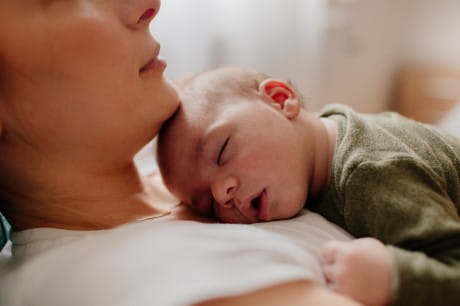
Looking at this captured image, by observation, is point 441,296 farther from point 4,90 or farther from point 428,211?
point 4,90

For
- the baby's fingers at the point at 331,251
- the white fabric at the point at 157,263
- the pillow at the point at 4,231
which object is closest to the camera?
the white fabric at the point at 157,263

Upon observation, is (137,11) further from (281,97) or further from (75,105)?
(281,97)

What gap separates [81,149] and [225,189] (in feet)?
0.94

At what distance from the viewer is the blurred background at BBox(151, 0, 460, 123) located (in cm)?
201

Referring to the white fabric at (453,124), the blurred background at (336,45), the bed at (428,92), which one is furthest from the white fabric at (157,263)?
the bed at (428,92)

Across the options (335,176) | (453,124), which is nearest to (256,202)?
(335,176)

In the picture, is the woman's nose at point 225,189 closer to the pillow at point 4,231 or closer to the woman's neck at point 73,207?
the woman's neck at point 73,207

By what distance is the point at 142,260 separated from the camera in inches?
26.5

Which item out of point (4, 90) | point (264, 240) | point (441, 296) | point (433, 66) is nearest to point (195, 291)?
point (264, 240)

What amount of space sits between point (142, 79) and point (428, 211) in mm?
557

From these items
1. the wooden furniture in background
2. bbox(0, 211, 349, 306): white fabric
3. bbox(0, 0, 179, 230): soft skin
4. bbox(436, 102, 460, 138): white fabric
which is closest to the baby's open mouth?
bbox(0, 211, 349, 306): white fabric

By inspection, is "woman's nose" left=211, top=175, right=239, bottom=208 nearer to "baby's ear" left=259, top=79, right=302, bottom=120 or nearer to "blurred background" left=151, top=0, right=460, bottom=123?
"baby's ear" left=259, top=79, right=302, bottom=120

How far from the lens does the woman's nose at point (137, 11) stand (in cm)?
86

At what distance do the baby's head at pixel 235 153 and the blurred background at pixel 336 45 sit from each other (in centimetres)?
98
